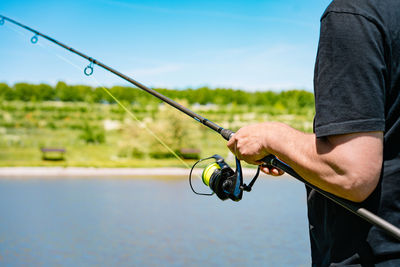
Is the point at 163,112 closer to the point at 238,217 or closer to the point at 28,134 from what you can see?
the point at 28,134

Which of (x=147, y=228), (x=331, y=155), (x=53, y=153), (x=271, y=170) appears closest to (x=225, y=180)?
(x=271, y=170)

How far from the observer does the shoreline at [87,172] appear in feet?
45.2

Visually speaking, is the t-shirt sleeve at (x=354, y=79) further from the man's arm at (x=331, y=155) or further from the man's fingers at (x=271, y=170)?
the man's fingers at (x=271, y=170)

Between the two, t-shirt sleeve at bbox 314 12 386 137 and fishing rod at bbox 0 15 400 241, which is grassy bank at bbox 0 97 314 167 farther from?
t-shirt sleeve at bbox 314 12 386 137

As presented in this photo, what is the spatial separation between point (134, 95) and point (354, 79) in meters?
29.5

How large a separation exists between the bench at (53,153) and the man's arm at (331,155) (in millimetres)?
16068

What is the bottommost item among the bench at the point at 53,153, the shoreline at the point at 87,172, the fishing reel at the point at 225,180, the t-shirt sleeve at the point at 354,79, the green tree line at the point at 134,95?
the shoreline at the point at 87,172

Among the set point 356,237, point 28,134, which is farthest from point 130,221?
point 28,134

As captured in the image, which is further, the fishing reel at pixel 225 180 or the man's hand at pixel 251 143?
the fishing reel at pixel 225 180

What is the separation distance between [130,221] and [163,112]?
10.3 meters

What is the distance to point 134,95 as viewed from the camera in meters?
29.9

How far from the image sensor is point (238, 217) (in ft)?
25.2

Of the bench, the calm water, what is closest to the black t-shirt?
the calm water

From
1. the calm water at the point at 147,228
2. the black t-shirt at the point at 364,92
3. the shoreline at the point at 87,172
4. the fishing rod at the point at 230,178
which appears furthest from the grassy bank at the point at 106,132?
the black t-shirt at the point at 364,92
